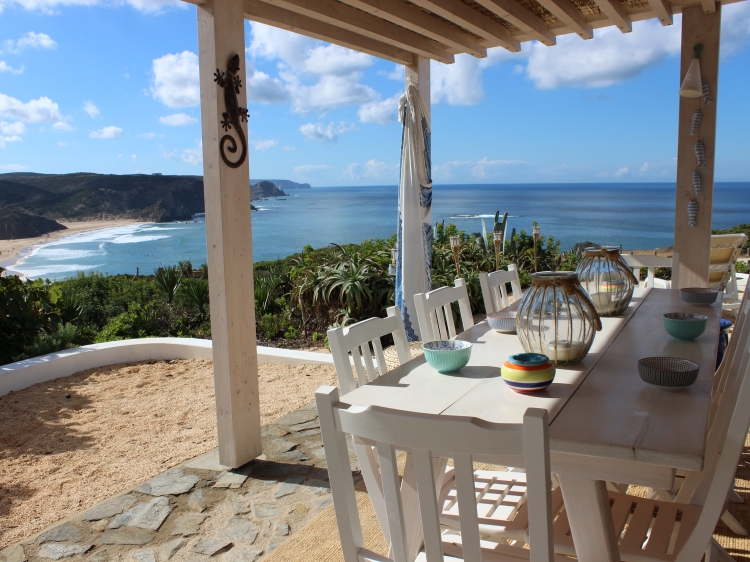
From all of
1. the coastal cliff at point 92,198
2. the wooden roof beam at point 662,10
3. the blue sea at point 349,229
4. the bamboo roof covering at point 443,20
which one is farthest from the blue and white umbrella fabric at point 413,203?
the blue sea at point 349,229

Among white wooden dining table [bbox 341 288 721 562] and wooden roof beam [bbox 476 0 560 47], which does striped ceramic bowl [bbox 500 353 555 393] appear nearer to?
white wooden dining table [bbox 341 288 721 562]

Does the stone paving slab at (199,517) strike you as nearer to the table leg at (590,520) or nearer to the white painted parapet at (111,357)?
the table leg at (590,520)

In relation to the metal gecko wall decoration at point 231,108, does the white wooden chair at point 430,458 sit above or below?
below

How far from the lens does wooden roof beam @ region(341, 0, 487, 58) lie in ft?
10.5

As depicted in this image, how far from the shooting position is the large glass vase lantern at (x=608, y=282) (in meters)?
2.53

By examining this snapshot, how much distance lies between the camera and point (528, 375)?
5.15 feet

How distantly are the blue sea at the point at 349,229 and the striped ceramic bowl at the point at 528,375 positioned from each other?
30.3 meters

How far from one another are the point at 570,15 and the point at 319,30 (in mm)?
1573

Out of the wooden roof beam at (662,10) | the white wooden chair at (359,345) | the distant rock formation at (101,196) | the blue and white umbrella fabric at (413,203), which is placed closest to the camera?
the white wooden chair at (359,345)

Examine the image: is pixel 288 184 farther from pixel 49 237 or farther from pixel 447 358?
pixel 447 358

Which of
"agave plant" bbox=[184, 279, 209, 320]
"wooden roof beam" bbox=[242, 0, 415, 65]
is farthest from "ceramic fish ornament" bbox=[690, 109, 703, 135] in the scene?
"agave plant" bbox=[184, 279, 209, 320]

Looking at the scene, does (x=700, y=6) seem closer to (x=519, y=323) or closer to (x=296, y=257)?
(x=519, y=323)

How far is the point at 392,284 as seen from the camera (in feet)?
19.4

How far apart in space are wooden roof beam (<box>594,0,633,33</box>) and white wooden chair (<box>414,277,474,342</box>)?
196 centimetres
